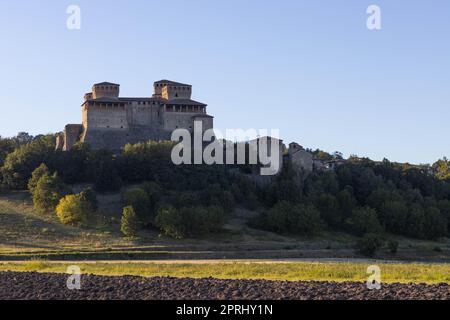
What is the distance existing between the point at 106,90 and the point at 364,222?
3391cm

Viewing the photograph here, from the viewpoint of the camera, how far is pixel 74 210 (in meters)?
60.7

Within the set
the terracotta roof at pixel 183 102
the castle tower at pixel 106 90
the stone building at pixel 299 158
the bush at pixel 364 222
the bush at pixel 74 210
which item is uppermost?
the castle tower at pixel 106 90

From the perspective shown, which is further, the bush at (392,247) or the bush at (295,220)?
the bush at (295,220)

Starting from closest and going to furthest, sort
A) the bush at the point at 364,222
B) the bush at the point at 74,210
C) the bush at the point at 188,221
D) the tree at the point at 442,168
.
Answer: the bush at the point at 188,221 → the bush at the point at 74,210 → the bush at the point at 364,222 → the tree at the point at 442,168

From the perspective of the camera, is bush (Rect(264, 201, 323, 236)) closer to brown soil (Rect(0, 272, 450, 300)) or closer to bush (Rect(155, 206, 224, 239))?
bush (Rect(155, 206, 224, 239))

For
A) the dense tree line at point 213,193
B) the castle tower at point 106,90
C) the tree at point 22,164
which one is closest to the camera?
the dense tree line at point 213,193

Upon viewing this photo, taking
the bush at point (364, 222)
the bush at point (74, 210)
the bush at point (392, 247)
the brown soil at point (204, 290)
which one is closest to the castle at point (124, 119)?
the bush at point (74, 210)

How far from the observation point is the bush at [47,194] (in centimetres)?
6581

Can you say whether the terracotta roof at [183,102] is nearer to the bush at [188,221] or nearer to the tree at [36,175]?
the tree at [36,175]

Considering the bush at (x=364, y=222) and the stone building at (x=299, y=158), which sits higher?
A: the stone building at (x=299, y=158)

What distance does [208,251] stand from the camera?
5244cm

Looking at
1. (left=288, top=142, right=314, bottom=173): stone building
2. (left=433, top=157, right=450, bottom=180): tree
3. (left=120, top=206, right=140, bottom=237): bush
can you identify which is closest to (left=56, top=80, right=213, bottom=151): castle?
(left=288, top=142, right=314, bottom=173): stone building

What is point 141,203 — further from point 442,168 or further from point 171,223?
point 442,168

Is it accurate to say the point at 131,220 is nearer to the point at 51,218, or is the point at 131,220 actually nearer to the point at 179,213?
the point at 179,213
